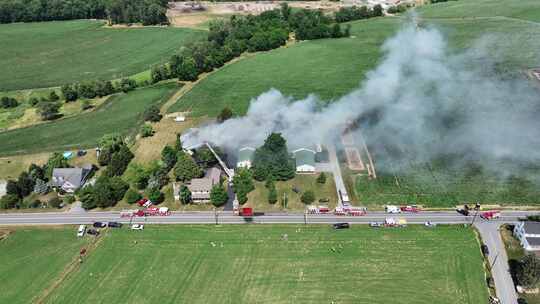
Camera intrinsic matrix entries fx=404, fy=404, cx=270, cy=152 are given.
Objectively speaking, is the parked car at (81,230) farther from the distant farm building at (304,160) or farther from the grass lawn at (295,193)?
the distant farm building at (304,160)

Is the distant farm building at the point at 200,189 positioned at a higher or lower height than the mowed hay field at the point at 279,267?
higher

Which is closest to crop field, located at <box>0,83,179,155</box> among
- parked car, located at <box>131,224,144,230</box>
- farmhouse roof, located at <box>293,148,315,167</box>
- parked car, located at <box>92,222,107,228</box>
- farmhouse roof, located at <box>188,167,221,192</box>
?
parked car, located at <box>92,222,107,228</box>

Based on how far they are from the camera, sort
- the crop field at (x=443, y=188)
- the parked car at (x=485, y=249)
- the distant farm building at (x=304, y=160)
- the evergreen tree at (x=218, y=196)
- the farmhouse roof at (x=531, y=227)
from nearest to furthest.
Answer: the parked car at (x=485, y=249)
the farmhouse roof at (x=531, y=227)
the crop field at (x=443, y=188)
the evergreen tree at (x=218, y=196)
the distant farm building at (x=304, y=160)

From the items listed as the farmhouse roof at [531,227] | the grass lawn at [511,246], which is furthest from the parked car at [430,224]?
the farmhouse roof at [531,227]

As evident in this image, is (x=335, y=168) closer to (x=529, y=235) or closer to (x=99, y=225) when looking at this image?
(x=529, y=235)

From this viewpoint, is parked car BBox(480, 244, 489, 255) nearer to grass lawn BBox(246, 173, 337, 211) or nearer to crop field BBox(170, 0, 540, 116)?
grass lawn BBox(246, 173, 337, 211)
